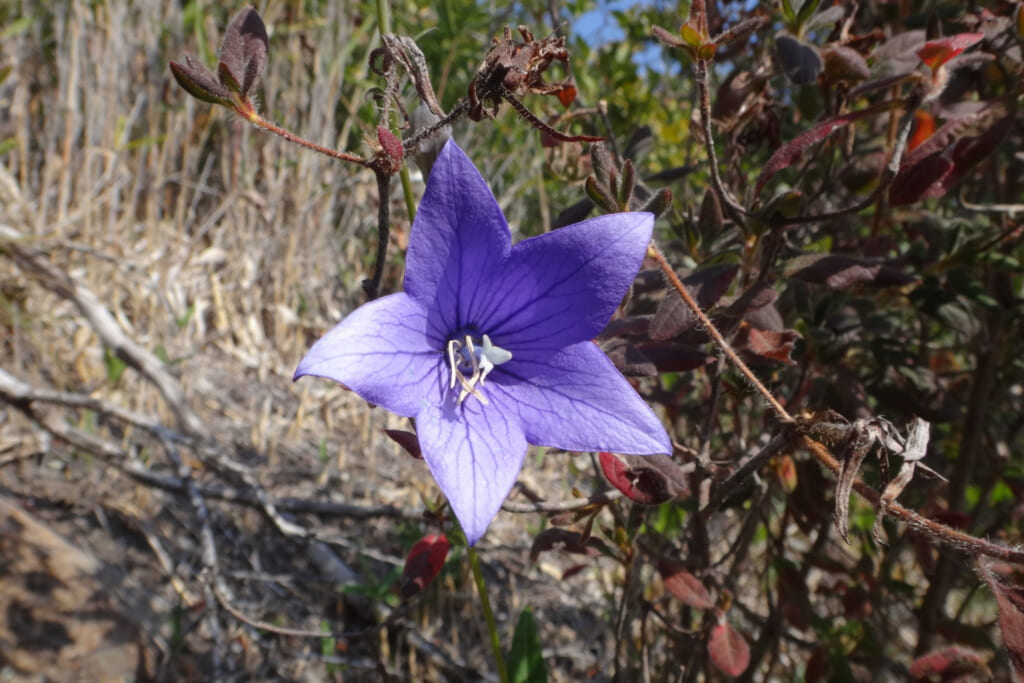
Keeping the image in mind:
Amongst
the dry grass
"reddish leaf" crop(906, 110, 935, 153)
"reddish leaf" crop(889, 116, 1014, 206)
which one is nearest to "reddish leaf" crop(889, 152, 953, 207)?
"reddish leaf" crop(889, 116, 1014, 206)

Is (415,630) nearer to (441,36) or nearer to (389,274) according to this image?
(389,274)

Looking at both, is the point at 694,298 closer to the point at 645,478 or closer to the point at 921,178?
the point at 645,478

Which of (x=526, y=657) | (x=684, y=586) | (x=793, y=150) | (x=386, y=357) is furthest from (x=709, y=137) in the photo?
(x=526, y=657)

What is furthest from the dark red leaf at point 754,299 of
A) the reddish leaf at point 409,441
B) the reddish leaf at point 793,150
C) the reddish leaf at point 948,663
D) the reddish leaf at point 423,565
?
the reddish leaf at point 948,663

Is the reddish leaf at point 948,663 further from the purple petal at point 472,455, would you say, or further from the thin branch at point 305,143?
the thin branch at point 305,143

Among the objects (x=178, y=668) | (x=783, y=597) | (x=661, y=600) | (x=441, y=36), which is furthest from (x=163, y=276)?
(x=783, y=597)

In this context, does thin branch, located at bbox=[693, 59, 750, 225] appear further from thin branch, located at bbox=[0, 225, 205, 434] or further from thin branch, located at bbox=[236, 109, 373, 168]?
thin branch, located at bbox=[0, 225, 205, 434]
